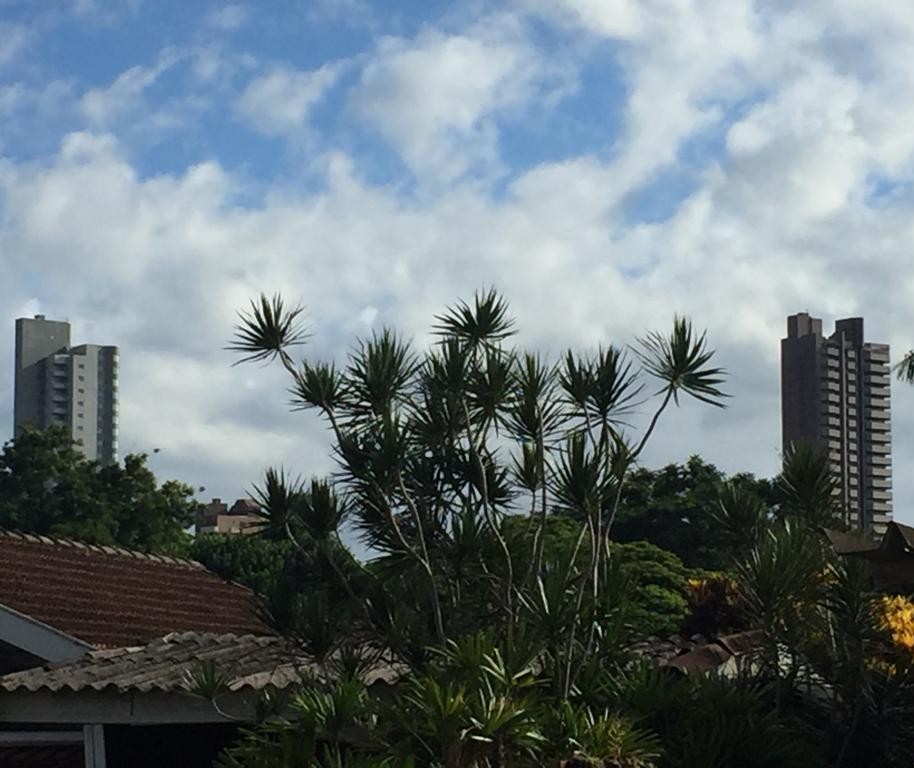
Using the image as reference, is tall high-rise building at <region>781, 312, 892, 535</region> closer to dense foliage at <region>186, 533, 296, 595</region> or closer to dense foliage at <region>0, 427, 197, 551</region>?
dense foliage at <region>186, 533, 296, 595</region>

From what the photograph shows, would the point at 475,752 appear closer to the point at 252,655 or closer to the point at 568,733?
the point at 568,733

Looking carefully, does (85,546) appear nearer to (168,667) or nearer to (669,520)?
(168,667)

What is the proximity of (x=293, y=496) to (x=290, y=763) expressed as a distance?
3.67m

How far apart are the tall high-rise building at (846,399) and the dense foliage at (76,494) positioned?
14814 millimetres

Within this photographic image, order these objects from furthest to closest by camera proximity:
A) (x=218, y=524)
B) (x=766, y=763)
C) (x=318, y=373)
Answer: (x=218, y=524) < (x=318, y=373) < (x=766, y=763)

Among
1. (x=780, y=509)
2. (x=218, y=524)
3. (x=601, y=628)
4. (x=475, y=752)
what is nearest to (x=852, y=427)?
(x=780, y=509)

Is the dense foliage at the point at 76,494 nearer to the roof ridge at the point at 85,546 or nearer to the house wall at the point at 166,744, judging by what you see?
the roof ridge at the point at 85,546

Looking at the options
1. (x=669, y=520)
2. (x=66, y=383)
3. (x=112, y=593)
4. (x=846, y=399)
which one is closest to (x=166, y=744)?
(x=112, y=593)

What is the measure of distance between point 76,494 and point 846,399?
1797 centimetres

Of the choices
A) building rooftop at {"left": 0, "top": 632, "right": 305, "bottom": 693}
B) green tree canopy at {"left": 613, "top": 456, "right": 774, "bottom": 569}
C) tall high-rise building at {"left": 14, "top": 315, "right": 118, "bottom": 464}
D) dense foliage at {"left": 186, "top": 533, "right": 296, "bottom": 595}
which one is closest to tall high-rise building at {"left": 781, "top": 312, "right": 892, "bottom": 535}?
green tree canopy at {"left": 613, "top": 456, "right": 774, "bottom": 569}

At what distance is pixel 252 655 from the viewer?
13.1 metres

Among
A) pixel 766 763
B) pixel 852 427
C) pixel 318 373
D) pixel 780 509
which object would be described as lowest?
pixel 766 763

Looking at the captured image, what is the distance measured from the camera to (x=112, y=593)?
17.0 metres

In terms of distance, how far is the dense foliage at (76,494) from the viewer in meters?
39.6
